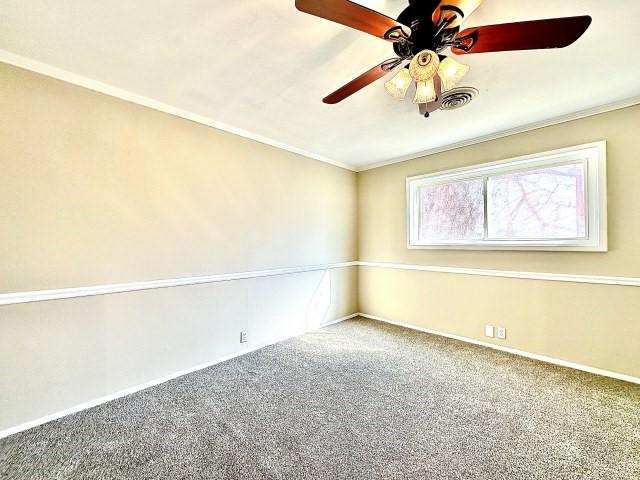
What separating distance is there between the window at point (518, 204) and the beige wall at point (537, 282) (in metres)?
0.09

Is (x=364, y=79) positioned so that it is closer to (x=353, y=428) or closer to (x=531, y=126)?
(x=353, y=428)

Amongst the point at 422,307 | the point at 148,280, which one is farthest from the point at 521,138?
the point at 148,280

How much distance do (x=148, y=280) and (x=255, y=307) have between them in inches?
44.4

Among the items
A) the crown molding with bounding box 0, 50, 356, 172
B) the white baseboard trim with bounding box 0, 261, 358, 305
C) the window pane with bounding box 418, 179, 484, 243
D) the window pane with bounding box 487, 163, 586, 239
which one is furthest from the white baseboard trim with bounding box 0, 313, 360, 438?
the window pane with bounding box 487, 163, 586, 239

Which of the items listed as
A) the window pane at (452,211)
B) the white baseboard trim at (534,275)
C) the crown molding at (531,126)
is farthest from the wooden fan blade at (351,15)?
the white baseboard trim at (534,275)

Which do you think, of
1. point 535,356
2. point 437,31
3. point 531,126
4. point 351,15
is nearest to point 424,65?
point 437,31

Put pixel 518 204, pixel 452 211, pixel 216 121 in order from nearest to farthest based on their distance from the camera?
1. pixel 216 121
2. pixel 518 204
3. pixel 452 211

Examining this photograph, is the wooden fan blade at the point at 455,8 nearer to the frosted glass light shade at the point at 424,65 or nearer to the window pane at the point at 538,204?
the frosted glass light shade at the point at 424,65

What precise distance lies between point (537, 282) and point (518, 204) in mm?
841

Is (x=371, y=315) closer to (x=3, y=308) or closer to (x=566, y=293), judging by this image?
(x=566, y=293)

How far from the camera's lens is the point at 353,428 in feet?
6.09

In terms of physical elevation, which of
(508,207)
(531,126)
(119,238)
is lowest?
(119,238)

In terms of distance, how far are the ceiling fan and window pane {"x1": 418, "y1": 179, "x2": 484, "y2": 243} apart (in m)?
2.23

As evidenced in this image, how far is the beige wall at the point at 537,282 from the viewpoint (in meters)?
2.43
